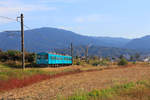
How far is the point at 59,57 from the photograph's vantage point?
46094 millimetres

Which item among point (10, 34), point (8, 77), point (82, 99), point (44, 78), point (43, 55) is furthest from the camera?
point (43, 55)

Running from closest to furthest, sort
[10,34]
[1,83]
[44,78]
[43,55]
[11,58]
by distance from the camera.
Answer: [1,83] < [44,78] < [10,34] < [43,55] < [11,58]

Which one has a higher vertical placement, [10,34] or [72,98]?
[10,34]

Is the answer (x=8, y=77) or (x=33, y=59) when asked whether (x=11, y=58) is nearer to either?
(x=33, y=59)

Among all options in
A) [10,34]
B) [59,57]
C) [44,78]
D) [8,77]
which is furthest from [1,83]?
[59,57]

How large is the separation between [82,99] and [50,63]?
31982mm

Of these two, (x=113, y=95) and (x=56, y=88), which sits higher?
(x=113, y=95)

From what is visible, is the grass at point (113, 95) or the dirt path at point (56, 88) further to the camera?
the dirt path at point (56, 88)

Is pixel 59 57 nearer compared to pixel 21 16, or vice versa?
pixel 21 16

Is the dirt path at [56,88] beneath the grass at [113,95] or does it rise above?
beneath

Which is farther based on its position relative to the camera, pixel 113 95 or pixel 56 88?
pixel 56 88

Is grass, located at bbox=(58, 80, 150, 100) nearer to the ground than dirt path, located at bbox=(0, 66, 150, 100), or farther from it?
farther from it

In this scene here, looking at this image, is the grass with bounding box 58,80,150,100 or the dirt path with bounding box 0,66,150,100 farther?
the dirt path with bounding box 0,66,150,100

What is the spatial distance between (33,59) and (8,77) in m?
27.7
